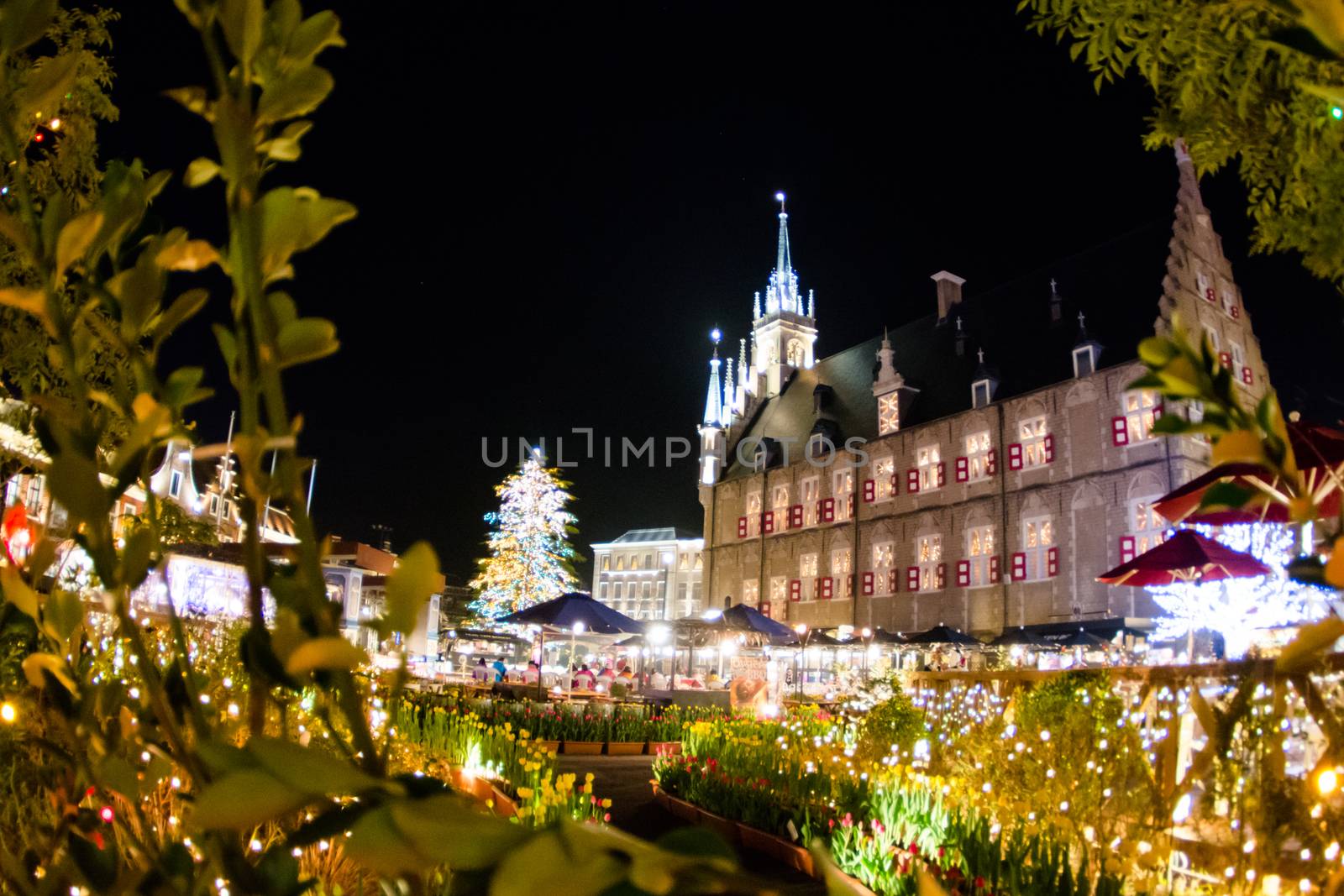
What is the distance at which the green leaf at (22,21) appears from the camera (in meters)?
0.98

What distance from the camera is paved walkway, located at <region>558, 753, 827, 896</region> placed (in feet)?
21.2

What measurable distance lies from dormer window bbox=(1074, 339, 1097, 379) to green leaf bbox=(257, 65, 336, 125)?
29.3m

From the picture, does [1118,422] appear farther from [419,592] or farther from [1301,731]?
[419,592]

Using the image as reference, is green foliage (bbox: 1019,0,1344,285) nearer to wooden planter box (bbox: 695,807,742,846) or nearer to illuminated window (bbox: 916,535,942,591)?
wooden planter box (bbox: 695,807,742,846)

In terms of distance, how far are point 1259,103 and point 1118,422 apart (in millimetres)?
22133

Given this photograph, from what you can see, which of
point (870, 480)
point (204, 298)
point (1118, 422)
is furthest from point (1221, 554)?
point (870, 480)

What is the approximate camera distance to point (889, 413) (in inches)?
1369

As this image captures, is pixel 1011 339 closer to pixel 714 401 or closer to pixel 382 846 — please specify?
pixel 714 401

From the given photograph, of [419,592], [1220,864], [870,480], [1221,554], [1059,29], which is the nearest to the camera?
[419,592]

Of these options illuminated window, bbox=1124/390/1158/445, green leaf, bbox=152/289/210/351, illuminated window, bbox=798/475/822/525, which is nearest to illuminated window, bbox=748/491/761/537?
illuminated window, bbox=798/475/822/525

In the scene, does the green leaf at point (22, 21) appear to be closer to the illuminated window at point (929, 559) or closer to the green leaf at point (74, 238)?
the green leaf at point (74, 238)

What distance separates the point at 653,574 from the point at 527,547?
636 inches

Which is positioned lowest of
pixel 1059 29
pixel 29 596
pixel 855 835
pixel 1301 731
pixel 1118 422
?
pixel 855 835

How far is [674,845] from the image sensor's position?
54 cm
